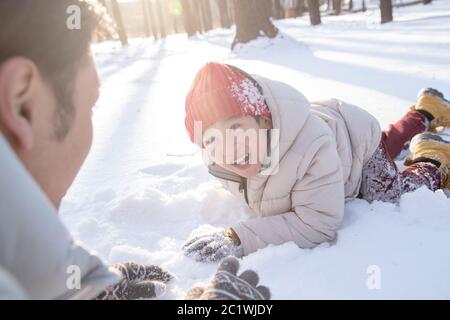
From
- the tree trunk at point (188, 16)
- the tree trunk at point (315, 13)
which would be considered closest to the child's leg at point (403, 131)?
the tree trunk at point (315, 13)

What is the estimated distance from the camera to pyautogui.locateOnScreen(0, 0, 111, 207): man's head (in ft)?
2.05

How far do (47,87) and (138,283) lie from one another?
0.76 metres

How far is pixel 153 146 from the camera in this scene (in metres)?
2.94

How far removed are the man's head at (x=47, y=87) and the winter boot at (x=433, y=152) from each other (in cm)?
185

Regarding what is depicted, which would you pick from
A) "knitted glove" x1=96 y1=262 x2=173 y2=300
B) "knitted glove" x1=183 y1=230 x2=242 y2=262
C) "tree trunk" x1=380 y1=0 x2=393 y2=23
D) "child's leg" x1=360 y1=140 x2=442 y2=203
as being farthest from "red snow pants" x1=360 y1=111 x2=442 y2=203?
"tree trunk" x1=380 y1=0 x2=393 y2=23

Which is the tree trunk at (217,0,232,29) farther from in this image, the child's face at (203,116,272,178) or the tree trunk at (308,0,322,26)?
the child's face at (203,116,272,178)

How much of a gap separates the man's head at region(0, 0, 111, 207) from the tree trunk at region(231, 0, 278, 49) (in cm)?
652

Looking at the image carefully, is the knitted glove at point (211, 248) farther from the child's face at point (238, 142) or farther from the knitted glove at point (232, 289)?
the knitted glove at point (232, 289)

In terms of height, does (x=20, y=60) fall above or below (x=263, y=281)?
above

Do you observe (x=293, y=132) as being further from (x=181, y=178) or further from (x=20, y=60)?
(x=20, y=60)

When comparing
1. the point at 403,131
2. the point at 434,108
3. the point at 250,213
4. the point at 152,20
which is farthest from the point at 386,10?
the point at 152,20

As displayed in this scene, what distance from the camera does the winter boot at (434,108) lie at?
2.51 m
